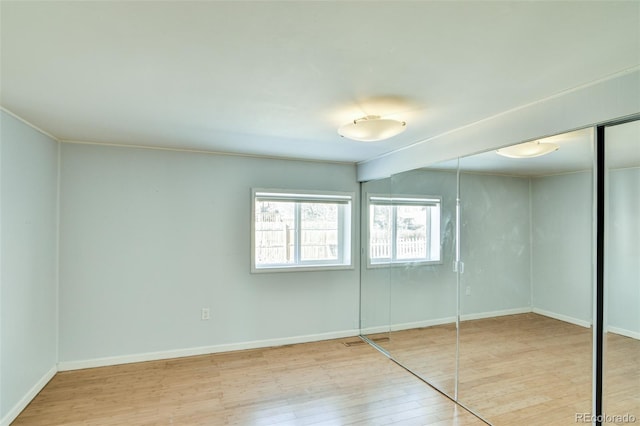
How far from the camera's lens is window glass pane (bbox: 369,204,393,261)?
3.98 meters

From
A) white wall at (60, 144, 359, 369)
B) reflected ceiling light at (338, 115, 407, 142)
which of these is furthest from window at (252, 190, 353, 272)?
reflected ceiling light at (338, 115, 407, 142)

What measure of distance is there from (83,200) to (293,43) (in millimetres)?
3105

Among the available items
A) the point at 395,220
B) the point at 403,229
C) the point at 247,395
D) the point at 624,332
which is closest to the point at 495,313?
the point at 624,332

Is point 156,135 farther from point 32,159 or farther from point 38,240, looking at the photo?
point 38,240

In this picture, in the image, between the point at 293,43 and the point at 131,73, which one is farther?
the point at 131,73

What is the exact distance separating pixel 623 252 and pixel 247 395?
2.91m

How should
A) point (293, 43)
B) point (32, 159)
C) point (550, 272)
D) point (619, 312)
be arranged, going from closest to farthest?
point (293, 43)
point (619, 312)
point (550, 272)
point (32, 159)

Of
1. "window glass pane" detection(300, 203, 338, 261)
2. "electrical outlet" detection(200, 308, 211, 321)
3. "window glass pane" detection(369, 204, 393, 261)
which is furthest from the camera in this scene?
"window glass pane" detection(300, 203, 338, 261)

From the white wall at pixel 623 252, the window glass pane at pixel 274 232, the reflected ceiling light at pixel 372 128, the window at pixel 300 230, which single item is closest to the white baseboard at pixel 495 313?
the white wall at pixel 623 252

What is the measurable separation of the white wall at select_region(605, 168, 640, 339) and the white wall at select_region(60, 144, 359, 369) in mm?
2947

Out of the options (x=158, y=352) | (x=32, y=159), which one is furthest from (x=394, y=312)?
(x=32, y=159)

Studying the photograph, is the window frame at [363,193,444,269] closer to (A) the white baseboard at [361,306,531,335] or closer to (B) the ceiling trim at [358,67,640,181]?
(B) the ceiling trim at [358,67,640,181]

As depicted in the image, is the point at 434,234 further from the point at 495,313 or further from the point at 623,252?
the point at 623,252

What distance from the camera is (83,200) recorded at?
338cm
